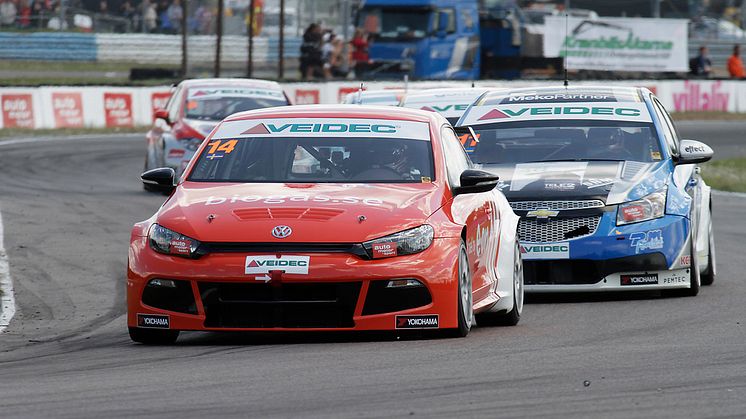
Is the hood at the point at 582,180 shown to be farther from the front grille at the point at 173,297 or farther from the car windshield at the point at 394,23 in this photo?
the car windshield at the point at 394,23

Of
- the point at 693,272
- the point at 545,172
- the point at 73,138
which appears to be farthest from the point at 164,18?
the point at 693,272

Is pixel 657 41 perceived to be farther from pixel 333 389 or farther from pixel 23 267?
pixel 333 389

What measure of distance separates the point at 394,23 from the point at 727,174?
49.4 ft

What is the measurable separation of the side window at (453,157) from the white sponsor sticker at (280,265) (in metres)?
1.34

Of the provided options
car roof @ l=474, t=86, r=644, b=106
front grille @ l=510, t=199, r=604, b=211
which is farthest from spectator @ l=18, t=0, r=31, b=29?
front grille @ l=510, t=199, r=604, b=211

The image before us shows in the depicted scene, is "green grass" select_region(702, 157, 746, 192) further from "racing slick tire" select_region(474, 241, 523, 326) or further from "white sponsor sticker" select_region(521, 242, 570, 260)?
"racing slick tire" select_region(474, 241, 523, 326)

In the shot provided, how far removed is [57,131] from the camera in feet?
105

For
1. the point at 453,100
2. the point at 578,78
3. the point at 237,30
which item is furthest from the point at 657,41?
the point at 453,100

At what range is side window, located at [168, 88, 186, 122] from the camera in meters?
21.6

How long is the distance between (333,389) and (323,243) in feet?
5.01

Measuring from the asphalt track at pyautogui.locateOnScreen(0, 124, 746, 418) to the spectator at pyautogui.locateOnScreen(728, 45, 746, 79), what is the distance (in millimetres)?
32318

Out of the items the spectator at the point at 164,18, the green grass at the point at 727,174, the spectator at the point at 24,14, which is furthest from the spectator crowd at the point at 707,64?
the spectator at the point at 24,14

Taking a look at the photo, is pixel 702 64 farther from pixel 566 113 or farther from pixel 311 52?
pixel 566 113

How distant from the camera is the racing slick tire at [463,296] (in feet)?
27.2
